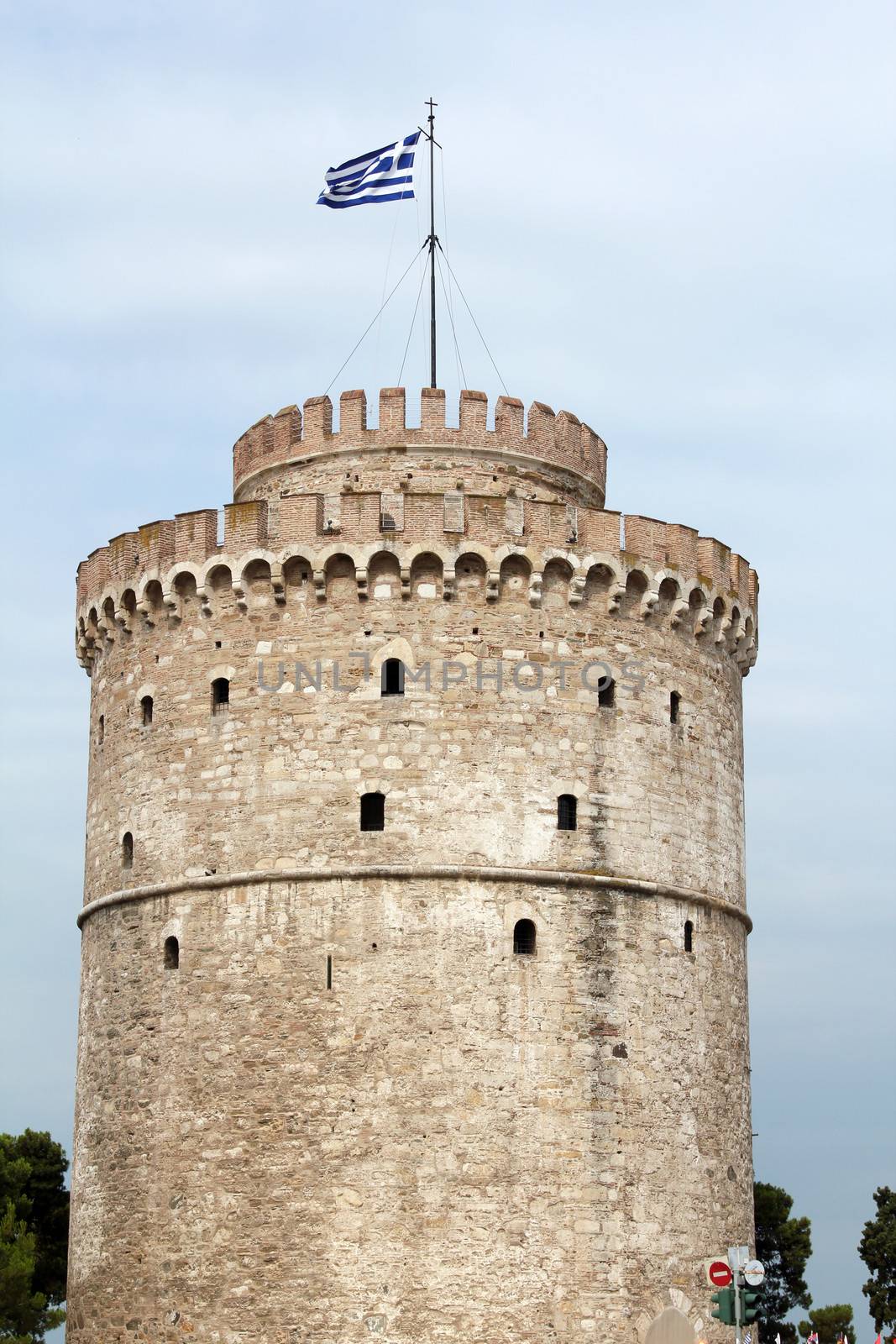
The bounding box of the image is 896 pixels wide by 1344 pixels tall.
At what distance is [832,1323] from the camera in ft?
151

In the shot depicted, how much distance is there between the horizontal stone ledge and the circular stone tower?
0.11 ft

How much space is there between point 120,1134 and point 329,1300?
362 cm

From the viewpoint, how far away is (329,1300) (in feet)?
78.8

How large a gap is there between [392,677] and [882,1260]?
882 inches

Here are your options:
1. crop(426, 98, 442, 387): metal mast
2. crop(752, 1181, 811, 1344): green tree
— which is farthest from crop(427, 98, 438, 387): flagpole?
crop(752, 1181, 811, 1344): green tree

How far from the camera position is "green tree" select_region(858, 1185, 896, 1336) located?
139 ft

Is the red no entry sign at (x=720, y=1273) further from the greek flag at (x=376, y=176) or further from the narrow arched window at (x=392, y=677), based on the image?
the greek flag at (x=376, y=176)

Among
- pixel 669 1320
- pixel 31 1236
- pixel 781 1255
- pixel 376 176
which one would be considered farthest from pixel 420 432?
pixel 781 1255

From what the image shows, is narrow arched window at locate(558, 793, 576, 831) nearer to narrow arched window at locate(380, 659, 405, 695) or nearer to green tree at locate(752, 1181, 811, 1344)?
narrow arched window at locate(380, 659, 405, 695)

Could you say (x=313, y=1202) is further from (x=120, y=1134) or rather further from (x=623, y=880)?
(x=623, y=880)

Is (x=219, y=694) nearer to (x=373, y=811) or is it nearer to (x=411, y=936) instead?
(x=373, y=811)

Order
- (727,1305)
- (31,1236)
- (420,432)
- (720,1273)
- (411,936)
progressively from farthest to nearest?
(31,1236) < (420,432) < (411,936) < (720,1273) < (727,1305)

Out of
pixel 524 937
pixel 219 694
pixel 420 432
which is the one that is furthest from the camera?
pixel 420 432

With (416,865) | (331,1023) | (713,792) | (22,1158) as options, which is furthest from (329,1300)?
(22,1158)
